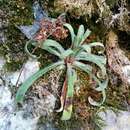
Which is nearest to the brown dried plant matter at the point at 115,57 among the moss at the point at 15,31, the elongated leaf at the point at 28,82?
the elongated leaf at the point at 28,82

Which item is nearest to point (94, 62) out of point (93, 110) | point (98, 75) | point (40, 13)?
point (98, 75)

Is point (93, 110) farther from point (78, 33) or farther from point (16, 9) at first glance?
point (16, 9)

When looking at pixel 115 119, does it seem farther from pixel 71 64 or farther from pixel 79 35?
pixel 79 35

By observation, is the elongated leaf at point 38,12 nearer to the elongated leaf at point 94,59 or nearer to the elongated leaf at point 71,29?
the elongated leaf at point 71,29

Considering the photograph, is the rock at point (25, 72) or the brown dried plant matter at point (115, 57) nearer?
the rock at point (25, 72)

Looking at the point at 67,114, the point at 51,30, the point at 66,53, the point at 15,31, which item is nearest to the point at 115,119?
the point at 67,114

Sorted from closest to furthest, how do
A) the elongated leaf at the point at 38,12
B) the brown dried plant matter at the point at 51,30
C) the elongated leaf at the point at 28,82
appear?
the elongated leaf at the point at 28,82
the brown dried plant matter at the point at 51,30
the elongated leaf at the point at 38,12
